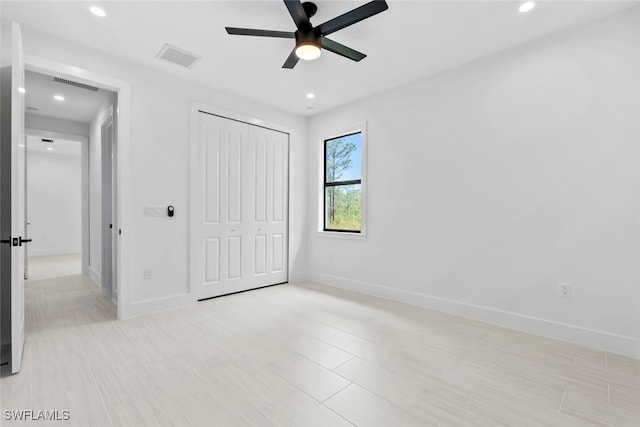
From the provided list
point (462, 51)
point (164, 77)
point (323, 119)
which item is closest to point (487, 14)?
point (462, 51)

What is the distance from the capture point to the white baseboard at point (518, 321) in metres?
2.39

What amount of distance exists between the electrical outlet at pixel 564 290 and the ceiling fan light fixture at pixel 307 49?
119 inches

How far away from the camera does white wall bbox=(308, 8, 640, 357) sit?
7.93ft

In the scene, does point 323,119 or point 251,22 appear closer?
point 251,22

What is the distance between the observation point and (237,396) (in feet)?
5.88

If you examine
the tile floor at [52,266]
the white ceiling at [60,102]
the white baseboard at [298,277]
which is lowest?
the tile floor at [52,266]

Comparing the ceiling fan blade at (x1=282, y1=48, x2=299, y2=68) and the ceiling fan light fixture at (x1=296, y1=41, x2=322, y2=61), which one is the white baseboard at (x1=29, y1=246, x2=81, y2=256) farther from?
the ceiling fan light fixture at (x1=296, y1=41, x2=322, y2=61)

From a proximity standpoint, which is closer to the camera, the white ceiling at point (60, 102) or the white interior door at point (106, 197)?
the white ceiling at point (60, 102)

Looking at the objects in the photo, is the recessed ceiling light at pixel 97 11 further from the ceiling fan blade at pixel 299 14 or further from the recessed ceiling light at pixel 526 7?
the recessed ceiling light at pixel 526 7

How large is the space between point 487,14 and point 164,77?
340 centimetres

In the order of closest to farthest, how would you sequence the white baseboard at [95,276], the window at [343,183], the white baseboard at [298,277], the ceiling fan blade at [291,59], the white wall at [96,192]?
the ceiling fan blade at [291,59], the window at [343,183], the white wall at [96,192], the white baseboard at [95,276], the white baseboard at [298,277]

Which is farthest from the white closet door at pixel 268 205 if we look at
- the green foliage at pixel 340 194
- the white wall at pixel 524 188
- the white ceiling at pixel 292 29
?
the white wall at pixel 524 188

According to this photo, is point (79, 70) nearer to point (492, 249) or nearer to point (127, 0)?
point (127, 0)

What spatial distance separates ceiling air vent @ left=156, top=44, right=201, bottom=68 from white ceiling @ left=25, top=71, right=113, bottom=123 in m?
1.38
